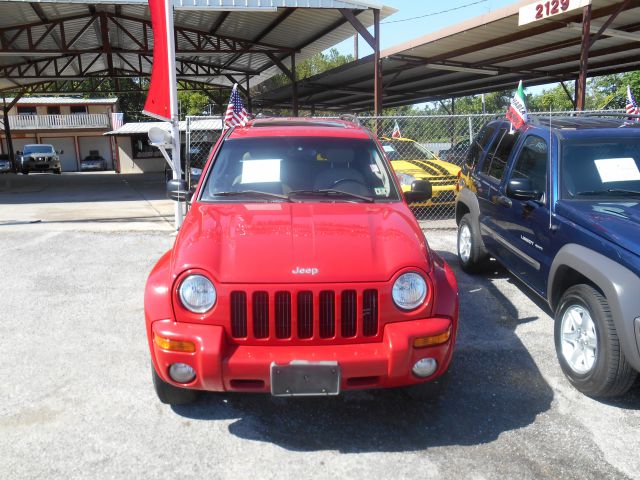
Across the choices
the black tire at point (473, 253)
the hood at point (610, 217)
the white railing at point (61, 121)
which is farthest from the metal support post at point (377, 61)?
the white railing at point (61, 121)

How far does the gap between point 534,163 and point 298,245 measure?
2.82 meters

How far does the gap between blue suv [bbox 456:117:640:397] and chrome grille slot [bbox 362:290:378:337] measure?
1.49 m

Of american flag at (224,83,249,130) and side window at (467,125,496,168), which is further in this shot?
american flag at (224,83,249,130)

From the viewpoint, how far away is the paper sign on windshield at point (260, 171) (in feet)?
13.6

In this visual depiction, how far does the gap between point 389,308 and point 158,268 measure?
1.45m

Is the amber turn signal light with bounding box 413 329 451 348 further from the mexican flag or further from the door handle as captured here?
the mexican flag

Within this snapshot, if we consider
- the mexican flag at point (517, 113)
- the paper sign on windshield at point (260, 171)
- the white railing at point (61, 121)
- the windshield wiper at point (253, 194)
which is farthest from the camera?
the white railing at point (61, 121)

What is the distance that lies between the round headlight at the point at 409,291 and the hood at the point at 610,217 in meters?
1.34

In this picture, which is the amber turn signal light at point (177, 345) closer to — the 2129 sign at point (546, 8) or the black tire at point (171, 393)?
the black tire at point (171, 393)

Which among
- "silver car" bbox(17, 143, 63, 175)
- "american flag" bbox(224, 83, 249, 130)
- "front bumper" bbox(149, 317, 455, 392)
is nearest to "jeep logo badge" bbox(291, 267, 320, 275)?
"front bumper" bbox(149, 317, 455, 392)

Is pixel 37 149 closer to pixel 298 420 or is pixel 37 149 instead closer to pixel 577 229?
pixel 298 420

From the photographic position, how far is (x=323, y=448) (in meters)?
3.07

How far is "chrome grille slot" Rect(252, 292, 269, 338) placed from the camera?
9.60 ft

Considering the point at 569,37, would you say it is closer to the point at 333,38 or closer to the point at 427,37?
the point at 427,37
